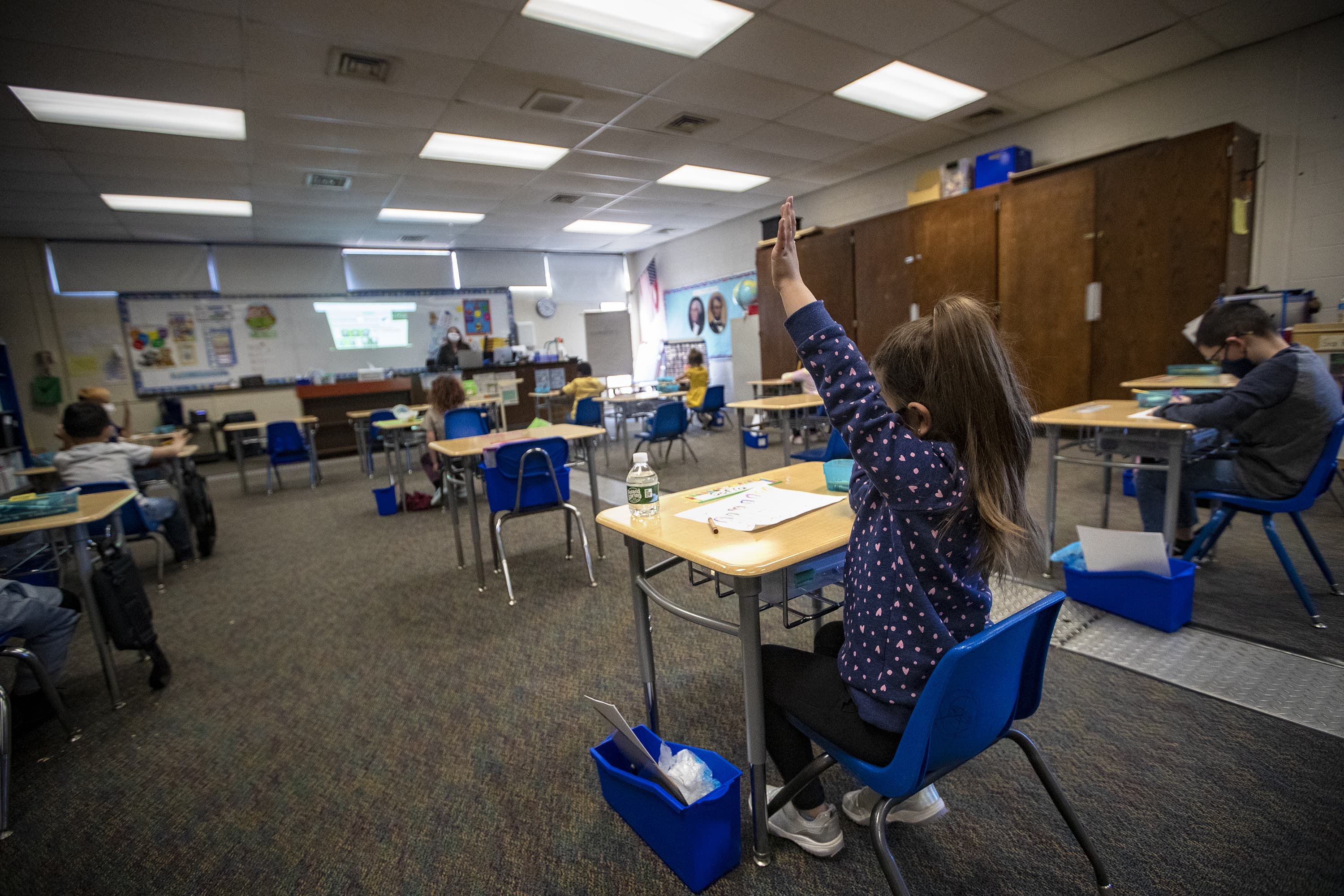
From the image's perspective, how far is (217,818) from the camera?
1525mm

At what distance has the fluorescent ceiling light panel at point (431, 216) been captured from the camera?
7105mm

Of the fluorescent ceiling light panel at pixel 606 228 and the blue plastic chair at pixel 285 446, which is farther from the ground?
the fluorescent ceiling light panel at pixel 606 228

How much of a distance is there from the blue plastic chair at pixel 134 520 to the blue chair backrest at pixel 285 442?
270 centimetres

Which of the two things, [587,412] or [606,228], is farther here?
[606,228]

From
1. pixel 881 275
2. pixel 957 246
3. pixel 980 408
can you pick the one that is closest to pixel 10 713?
pixel 980 408

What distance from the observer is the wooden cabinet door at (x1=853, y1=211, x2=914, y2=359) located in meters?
6.12

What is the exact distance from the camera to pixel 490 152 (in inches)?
215

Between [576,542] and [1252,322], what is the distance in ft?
10.9

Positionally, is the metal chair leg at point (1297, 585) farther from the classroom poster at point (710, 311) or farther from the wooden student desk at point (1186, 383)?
the classroom poster at point (710, 311)

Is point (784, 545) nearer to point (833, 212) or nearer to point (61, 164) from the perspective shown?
point (61, 164)

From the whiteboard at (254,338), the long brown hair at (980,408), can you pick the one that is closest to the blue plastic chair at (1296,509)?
Answer: the long brown hair at (980,408)

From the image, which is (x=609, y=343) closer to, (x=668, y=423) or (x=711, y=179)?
(x=711, y=179)

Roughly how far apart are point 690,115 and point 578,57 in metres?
1.35

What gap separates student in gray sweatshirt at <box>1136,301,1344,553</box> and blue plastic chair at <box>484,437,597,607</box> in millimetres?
2565
